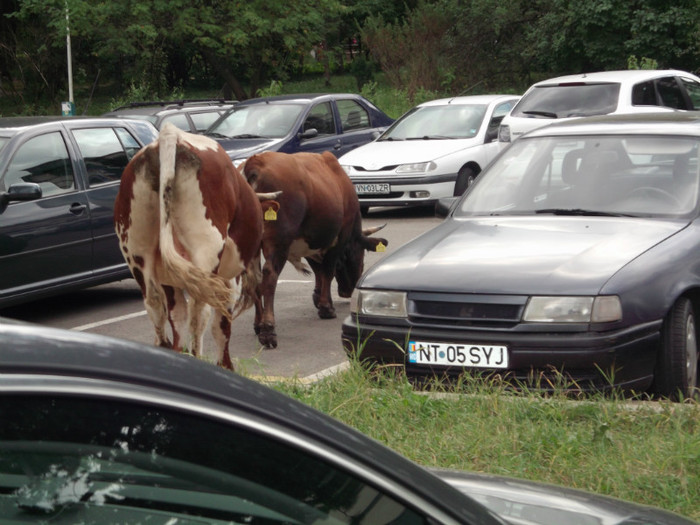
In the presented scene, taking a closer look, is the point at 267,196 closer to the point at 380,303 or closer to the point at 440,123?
the point at 380,303

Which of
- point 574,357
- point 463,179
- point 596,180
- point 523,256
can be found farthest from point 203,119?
point 574,357

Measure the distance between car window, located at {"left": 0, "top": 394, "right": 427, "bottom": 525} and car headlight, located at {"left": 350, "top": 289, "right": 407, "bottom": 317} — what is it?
4.31m

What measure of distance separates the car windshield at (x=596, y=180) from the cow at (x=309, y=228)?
1879mm

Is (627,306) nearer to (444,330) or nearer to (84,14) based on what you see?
(444,330)

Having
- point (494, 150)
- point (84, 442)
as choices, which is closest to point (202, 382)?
point (84, 442)

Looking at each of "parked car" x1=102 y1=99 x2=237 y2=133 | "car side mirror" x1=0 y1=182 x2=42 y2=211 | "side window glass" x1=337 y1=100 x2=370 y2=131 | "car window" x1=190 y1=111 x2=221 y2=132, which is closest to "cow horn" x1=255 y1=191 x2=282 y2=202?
"car side mirror" x1=0 y1=182 x2=42 y2=211

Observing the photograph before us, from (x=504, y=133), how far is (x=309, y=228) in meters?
8.10

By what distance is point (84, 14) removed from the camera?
1352 inches

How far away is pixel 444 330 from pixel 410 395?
1.55ft

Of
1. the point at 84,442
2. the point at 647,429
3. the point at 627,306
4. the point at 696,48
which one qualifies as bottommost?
the point at 696,48

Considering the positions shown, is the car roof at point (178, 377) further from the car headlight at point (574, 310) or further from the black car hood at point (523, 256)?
the black car hood at point (523, 256)

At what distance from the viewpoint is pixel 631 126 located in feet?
24.6

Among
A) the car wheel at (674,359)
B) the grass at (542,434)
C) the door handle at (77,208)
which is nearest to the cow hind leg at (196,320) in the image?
the grass at (542,434)

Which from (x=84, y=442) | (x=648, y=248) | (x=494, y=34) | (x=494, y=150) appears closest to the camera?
(x=84, y=442)
